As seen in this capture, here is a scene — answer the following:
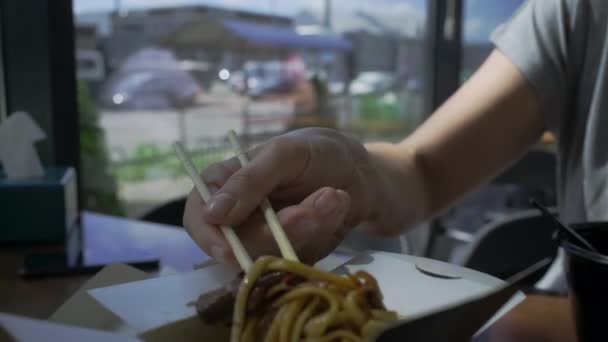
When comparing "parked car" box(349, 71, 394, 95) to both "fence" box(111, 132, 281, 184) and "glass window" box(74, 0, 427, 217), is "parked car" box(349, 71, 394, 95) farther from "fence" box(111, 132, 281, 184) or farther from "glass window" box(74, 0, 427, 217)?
"fence" box(111, 132, 281, 184)

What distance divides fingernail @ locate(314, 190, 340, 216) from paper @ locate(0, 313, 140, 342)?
0.23 m

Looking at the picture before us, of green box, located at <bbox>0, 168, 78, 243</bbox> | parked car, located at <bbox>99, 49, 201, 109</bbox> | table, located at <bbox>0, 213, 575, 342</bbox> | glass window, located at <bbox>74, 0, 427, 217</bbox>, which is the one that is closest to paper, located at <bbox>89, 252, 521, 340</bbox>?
table, located at <bbox>0, 213, 575, 342</bbox>

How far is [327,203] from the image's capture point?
0.52 metres

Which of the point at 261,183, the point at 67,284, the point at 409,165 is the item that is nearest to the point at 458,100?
the point at 409,165

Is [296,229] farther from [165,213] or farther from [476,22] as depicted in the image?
[476,22]

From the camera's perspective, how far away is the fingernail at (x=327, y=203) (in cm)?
52

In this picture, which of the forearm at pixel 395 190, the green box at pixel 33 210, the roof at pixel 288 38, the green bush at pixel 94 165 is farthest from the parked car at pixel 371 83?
the green box at pixel 33 210

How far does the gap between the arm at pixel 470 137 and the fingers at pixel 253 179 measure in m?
0.38

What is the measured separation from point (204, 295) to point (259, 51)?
211 centimetres

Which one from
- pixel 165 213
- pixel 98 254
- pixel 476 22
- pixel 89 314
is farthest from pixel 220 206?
pixel 476 22

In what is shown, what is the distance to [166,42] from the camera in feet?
7.46

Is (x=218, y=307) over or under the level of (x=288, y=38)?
under

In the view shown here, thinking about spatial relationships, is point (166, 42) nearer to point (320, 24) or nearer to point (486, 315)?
point (320, 24)

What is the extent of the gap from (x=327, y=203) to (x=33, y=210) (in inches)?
26.9
